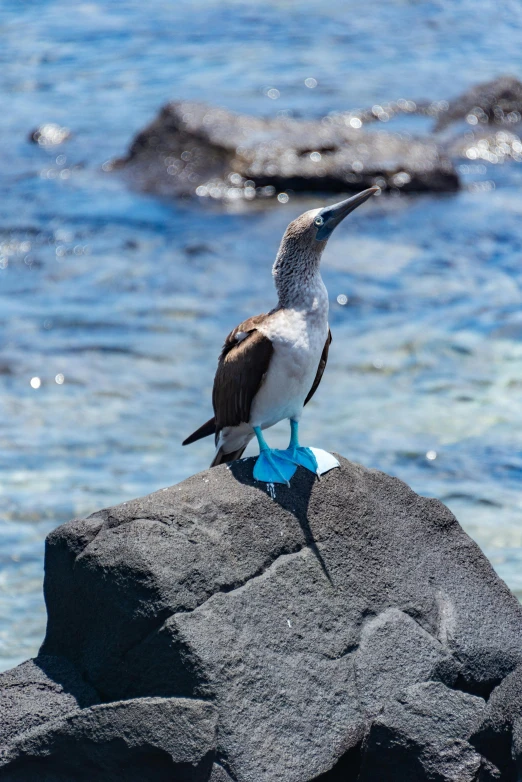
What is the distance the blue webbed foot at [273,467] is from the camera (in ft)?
16.9

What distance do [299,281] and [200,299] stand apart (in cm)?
723

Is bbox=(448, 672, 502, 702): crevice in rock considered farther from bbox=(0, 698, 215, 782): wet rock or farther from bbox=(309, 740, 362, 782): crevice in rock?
bbox=(0, 698, 215, 782): wet rock

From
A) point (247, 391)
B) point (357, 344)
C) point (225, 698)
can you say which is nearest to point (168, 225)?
point (357, 344)

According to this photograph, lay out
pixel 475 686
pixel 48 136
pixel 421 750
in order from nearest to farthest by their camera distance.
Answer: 1. pixel 421 750
2. pixel 475 686
3. pixel 48 136

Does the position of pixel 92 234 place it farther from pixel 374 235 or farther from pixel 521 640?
pixel 521 640

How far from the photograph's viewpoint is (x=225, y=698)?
14.6ft

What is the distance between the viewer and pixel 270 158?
1541cm

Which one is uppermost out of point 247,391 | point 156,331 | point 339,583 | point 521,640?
point 247,391

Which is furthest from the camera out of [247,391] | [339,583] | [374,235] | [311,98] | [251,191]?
[311,98]

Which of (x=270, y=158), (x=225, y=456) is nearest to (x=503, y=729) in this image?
(x=225, y=456)

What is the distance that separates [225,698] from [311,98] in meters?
17.1

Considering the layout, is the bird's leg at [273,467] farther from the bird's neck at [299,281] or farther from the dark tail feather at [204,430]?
the bird's neck at [299,281]

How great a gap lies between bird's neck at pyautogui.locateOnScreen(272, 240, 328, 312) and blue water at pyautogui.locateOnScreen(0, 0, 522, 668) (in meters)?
3.20

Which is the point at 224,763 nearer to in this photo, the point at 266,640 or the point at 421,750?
the point at 266,640
